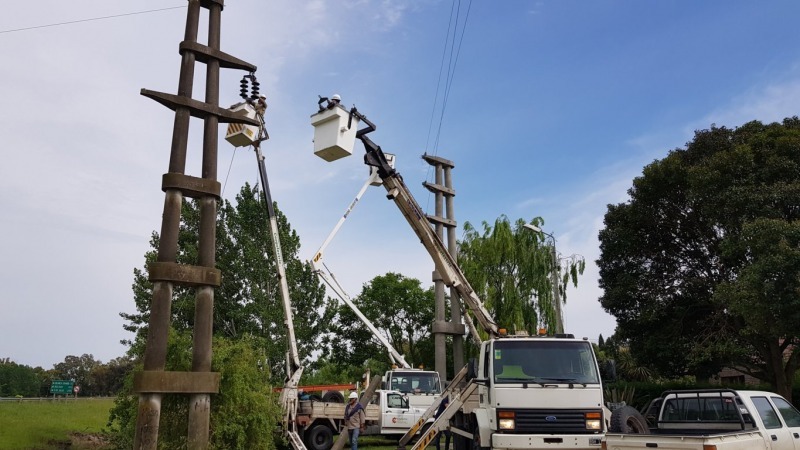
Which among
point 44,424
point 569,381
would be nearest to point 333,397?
point 44,424

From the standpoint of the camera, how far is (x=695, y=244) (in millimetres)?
27469

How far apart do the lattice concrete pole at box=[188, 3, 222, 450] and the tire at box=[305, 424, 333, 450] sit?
832 centimetres

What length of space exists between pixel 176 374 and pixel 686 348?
22009mm

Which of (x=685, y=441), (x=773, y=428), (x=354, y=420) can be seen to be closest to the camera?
(x=685, y=441)

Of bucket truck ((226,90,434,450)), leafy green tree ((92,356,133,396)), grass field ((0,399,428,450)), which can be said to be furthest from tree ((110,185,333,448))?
leafy green tree ((92,356,133,396))

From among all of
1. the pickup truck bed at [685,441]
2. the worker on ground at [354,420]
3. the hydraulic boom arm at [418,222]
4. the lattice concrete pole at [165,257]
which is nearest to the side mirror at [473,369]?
the pickup truck bed at [685,441]

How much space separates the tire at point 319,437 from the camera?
18.6 metres

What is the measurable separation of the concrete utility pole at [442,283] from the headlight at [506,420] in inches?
429

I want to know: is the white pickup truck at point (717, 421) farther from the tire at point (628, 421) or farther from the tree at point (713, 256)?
the tree at point (713, 256)

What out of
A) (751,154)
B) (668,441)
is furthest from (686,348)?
(668,441)

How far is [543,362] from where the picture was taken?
36.8 ft

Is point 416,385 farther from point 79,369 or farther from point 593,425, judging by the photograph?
point 79,369

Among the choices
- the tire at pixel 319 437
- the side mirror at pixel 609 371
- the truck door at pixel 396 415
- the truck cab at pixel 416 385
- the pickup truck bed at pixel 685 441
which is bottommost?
the tire at pixel 319 437

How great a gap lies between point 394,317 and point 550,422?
37993 mm
